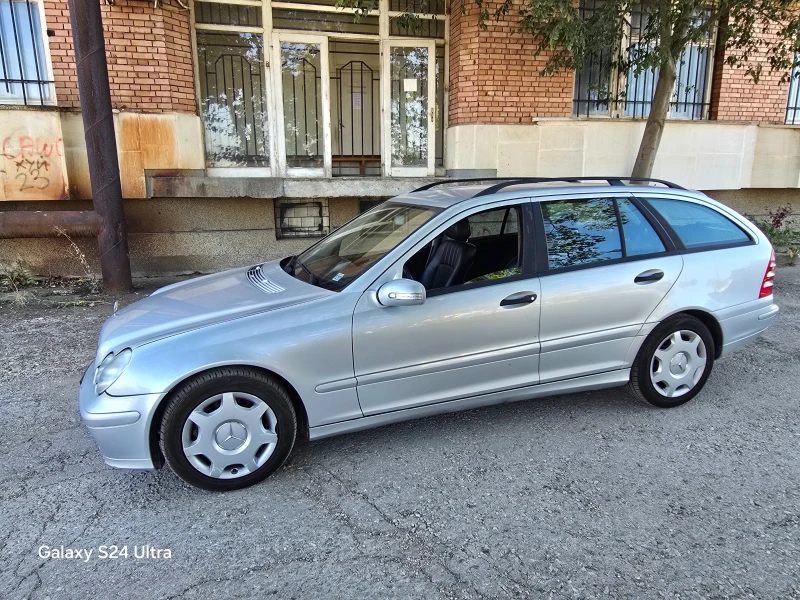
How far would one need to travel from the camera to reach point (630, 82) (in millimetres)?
9375

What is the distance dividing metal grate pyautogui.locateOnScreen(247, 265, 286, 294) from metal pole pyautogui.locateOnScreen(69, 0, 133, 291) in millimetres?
3921

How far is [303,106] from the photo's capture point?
916 centimetres

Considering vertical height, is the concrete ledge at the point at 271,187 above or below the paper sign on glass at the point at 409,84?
below

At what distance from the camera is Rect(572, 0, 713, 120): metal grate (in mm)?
9109

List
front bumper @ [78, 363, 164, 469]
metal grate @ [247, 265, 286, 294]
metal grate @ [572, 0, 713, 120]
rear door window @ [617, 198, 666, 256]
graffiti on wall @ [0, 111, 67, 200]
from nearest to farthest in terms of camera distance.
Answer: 1. front bumper @ [78, 363, 164, 469]
2. metal grate @ [247, 265, 286, 294]
3. rear door window @ [617, 198, 666, 256]
4. graffiti on wall @ [0, 111, 67, 200]
5. metal grate @ [572, 0, 713, 120]

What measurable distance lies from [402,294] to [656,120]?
6833mm

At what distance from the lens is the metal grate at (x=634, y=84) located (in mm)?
9109

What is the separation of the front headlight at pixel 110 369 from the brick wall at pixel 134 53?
5852 millimetres

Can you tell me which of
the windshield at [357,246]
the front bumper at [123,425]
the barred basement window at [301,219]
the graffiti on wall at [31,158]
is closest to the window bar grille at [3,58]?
the graffiti on wall at [31,158]

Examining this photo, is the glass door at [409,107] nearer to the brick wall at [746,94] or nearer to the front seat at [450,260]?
the brick wall at [746,94]

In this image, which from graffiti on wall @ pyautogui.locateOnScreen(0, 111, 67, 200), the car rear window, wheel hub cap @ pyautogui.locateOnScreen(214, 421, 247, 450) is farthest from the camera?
graffiti on wall @ pyautogui.locateOnScreen(0, 111, 67, 200)

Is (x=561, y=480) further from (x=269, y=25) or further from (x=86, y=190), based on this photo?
(x=269, y=25)

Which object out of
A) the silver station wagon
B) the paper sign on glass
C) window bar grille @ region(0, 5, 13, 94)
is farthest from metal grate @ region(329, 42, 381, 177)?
the silver station wagon

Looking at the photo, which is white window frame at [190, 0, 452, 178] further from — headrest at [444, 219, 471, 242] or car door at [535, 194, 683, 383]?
car door at [535, 194, 683, 383]
